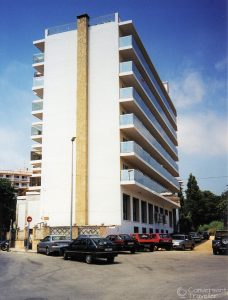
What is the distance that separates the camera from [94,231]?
34125 millimetres

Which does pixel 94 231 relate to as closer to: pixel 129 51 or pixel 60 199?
pixel 60 199

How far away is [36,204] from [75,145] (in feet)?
30.1

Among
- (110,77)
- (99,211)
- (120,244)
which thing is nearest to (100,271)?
(120,244)

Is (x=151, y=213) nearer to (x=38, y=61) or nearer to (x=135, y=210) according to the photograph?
(x=135, y=210)

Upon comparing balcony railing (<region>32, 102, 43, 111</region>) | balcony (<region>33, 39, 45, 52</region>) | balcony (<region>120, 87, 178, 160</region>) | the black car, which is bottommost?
the black car

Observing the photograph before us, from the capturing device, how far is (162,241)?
3188 centimetres

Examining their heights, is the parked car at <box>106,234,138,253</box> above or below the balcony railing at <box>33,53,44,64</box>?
below

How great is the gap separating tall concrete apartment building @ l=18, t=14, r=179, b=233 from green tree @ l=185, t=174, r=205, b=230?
1985 inches

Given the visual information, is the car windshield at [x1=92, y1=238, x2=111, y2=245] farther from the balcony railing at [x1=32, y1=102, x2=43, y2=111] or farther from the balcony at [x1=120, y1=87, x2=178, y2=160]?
the balcony railing at [x1=32, y1=102, x2=43, y2=111]

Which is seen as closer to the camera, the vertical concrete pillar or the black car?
the black car

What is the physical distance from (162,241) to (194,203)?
62525 millimetres

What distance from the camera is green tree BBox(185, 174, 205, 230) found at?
303 ft

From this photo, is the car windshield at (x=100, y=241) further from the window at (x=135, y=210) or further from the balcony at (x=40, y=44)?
the balcony at (x=40, y=44)

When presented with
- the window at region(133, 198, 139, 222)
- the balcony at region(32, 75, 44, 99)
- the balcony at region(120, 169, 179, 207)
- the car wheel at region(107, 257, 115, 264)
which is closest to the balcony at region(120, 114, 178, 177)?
the balcony at region(120, 169, 179, 207)
